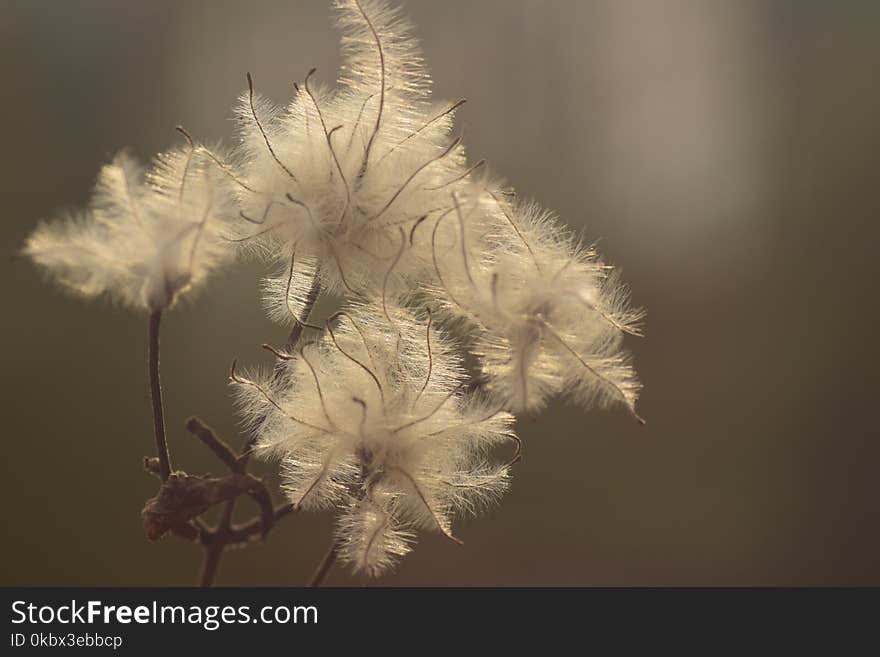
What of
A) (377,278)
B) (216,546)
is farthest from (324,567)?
(377,278)

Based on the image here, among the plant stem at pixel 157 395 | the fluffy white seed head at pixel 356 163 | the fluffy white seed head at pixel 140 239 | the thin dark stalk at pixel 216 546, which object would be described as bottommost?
the thin dark stalk at pixel 216 546

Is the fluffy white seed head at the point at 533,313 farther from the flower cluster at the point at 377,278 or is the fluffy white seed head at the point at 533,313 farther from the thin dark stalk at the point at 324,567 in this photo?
the thin dark stalk at the point at 324,567

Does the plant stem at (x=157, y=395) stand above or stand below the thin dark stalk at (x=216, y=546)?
above

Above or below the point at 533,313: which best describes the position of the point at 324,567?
below

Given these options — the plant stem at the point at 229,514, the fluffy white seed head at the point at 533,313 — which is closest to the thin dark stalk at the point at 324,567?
the plant stem at the point at 229,514

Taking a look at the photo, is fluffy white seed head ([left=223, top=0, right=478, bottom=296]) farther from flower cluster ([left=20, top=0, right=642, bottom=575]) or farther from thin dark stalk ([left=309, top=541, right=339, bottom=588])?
thin dark stalk ([left=309, top=541, right=339, bottom=588])

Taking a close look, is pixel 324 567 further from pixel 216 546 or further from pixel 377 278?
pixel 377 278

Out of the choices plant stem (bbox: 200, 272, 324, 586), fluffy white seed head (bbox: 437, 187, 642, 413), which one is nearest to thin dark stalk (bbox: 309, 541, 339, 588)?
plant stem (bbox: 200, 272, 324, 586)
